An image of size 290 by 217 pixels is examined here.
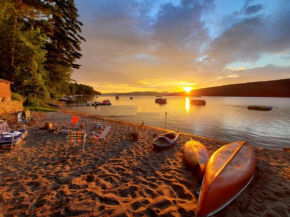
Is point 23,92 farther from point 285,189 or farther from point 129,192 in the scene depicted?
point 285,189

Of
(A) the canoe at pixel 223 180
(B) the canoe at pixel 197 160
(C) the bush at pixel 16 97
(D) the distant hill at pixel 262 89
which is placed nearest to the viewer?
(A) the canoe at pixel 223 180

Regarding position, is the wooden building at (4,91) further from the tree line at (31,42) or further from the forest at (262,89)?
the forest at (262,89)

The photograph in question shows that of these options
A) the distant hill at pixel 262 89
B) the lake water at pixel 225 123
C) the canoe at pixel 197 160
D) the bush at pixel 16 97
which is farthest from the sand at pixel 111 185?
the distant hill at pixel 262 89

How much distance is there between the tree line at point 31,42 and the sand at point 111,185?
15.7 meters

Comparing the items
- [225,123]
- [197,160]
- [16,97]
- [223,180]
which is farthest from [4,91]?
[225,123]

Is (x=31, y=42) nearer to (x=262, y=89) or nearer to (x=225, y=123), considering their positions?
(x=225, y=123)

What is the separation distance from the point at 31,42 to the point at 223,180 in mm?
26010

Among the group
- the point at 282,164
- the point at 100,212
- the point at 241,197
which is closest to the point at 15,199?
the point at 100,212

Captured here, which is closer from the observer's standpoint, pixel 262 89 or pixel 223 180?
pixel 223 180

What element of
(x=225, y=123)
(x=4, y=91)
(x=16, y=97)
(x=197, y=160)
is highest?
(x=4, y=91)

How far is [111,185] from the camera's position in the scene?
13.6 feet

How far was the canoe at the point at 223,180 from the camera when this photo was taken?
3.15m

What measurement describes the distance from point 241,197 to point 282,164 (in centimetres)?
494

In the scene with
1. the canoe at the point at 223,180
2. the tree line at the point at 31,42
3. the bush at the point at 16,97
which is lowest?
the canoe at the point at 223,180
